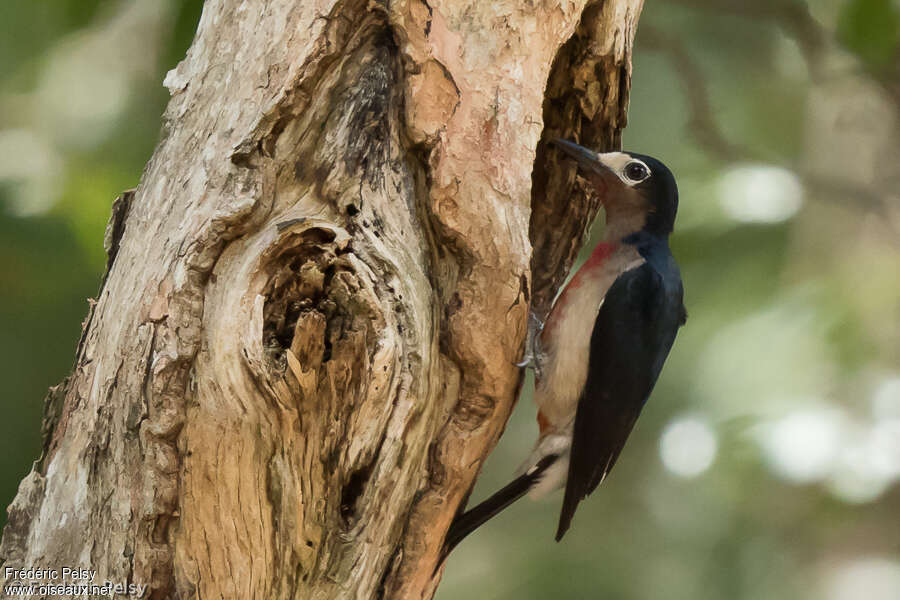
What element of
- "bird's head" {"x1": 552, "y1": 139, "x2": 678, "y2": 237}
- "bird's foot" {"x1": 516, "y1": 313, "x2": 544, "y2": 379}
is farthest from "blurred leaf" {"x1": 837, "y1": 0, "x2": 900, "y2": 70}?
"bird's foot" {"x1": 516, "y1": 313, "x2": 544, "y2": 379}

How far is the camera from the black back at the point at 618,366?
9.20 ft

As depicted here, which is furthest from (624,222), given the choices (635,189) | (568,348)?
(568,348)

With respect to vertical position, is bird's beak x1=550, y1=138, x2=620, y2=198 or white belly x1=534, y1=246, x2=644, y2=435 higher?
bird's beak x1=550, y1=138, x2=620, y2=198

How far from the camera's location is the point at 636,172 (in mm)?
3021

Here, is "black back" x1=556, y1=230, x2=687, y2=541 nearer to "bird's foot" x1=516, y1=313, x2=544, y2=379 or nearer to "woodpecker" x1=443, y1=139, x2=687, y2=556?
"woodpecker" x1=443, y1=139, x2=687, y2=556

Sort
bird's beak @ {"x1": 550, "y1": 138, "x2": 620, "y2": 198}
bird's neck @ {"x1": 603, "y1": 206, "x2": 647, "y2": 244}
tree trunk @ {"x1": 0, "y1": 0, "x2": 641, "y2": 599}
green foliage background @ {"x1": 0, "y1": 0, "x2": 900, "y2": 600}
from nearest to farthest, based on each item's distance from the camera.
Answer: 1. tree trunk @ {"x1": 0, "y1": 0, "x2": 641, "y2": 599}
2. bird's beak @ {"x1": 550, "y1": 138, "x2": 620, "y2": 198}
3. bird's neck @ {"x1": 603, "y1": 206, "x2": 647, "y2": 244}
4. green foliage background @ {"x1": 0, "y1": 0, "x2": 900, "y2": 600}

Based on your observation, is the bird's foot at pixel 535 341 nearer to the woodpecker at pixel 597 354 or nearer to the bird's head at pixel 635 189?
the woodpecker at pixel 597 354

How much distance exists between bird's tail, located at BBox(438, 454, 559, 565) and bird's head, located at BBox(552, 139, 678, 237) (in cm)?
85

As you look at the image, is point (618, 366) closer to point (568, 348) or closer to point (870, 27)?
point (568, 348)

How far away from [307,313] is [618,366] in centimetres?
125

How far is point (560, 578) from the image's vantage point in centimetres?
568

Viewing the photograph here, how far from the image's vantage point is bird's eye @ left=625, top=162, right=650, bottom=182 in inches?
117

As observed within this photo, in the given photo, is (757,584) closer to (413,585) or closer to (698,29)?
(698,29)

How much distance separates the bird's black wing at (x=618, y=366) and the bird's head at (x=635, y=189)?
0.24m
